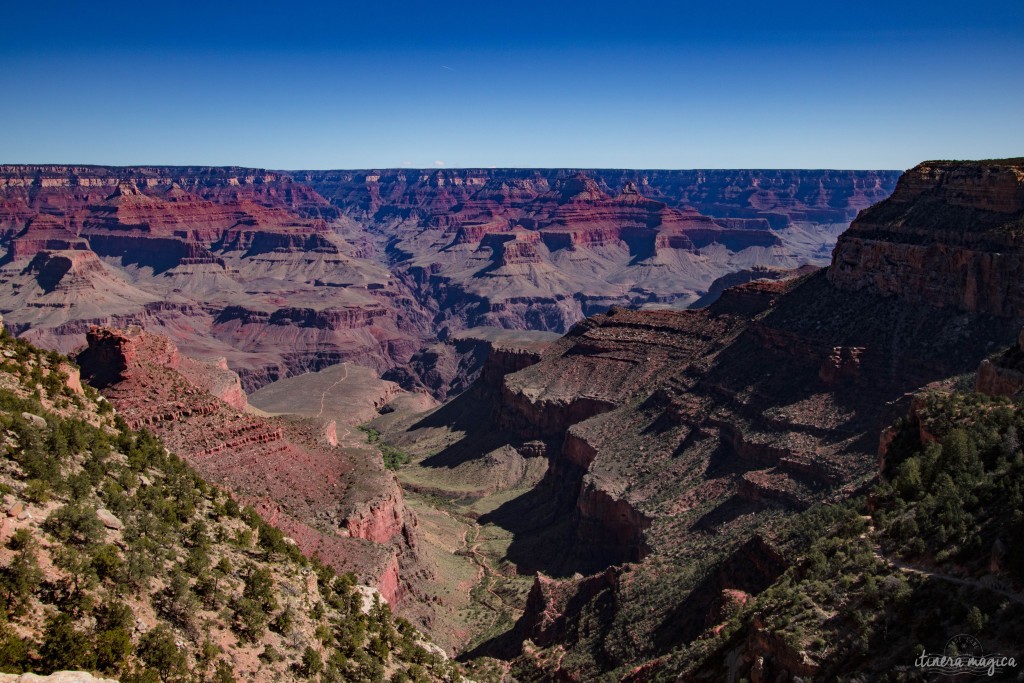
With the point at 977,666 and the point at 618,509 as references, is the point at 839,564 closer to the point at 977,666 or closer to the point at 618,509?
the point at 977,666

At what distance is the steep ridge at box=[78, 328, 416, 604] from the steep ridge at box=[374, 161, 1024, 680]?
9.72 metres

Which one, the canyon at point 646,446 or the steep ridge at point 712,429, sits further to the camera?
the canyon at point 646,446

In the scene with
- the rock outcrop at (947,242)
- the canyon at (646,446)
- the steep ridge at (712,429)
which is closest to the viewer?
the steep ridge at (712,429)

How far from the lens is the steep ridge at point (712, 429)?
36.3 meters

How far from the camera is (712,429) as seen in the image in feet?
191

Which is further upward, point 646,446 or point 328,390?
point 646,446

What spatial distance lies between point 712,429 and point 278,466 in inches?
1230

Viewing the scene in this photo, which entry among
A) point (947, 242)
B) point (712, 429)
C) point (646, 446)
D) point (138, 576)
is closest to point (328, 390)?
point (646, 446)

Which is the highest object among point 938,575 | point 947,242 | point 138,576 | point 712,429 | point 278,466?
point 947,242

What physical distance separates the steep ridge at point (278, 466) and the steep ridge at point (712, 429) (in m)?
9.72

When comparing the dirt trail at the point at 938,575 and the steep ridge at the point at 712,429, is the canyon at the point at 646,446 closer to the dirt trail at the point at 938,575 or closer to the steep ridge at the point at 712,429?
the steep ridge at the point at 712,429

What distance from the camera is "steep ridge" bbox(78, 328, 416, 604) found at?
41781mm

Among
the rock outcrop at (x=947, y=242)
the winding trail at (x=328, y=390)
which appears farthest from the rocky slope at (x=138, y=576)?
the winding trail at (x=328, y=390)

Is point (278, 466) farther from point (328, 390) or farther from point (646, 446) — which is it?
point (328, 390)
